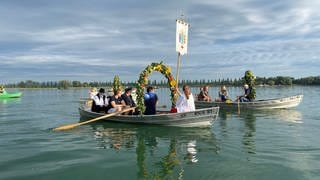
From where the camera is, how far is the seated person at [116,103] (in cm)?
2048

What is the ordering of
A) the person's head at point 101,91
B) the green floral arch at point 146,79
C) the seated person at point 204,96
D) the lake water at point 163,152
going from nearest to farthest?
the lake water at point 163,152 < the green floral arch at point 146,79 < the person's head at point 101,91 < the seated person at point 204,96

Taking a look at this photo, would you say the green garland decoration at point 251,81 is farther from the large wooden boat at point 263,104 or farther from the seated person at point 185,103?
the seated person at point 185,103

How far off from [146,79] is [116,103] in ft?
7.23

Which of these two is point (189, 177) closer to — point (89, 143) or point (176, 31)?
point (89, 143)

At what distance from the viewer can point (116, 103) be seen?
20.7 m

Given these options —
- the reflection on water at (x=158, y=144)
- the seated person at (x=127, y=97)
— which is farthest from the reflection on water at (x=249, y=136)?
the seated person at (x=127, y=97)

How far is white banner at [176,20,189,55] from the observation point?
20.4m

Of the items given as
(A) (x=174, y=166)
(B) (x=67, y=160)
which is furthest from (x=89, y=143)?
(A) (x=174, y=166)

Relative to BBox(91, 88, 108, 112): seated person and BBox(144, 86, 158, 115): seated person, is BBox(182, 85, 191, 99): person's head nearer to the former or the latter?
BBox(144, 86, 158, 115): seated person

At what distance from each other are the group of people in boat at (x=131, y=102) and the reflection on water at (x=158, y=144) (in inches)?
37.0

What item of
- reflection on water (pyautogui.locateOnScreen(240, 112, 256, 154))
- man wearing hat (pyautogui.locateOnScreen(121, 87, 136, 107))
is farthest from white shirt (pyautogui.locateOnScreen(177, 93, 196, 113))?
man wearing hat (pyautogui.locateOnScreen(121, 87, 136, 107))

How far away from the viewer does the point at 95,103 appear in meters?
22.5

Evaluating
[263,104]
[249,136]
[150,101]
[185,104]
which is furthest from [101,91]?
[263,104]

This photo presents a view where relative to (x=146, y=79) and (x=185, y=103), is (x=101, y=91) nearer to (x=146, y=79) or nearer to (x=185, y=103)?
(x=146, y=79)
